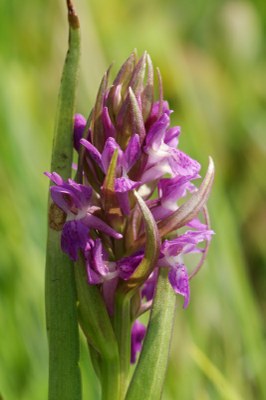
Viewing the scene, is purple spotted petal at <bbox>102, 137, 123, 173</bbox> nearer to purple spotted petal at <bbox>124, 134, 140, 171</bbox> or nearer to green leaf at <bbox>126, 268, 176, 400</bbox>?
purple spotted petal at <bbox>124, 134, 140, 171</bbox>

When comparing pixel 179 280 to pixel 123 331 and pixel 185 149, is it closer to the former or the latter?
pixel 123 331

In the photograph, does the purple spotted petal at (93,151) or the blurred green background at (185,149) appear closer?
the purple spotted petal at (93,151)

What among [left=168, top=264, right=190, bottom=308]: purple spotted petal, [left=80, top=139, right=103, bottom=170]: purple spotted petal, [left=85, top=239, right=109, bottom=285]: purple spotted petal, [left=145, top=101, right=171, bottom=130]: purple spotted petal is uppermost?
[left=145, top=101, right=171, bottom=130]: purple spotted petal

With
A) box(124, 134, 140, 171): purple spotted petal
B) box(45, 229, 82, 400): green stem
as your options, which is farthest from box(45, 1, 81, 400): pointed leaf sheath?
box(124, 134, 140, 171): purple spotted petal

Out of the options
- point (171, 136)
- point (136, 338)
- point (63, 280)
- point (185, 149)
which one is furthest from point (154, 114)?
point (185, 149)

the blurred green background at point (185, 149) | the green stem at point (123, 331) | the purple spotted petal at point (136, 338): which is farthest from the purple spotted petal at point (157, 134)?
the blurred green background at point (185, 149)

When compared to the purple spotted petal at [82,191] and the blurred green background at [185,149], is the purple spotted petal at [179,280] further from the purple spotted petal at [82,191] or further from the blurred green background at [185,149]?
the blurred green background at [185,149]
